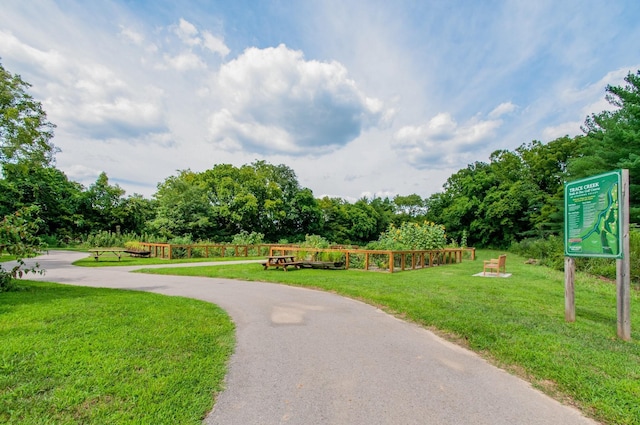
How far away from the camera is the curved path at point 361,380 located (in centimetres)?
244

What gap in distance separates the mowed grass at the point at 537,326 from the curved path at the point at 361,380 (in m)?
0.29

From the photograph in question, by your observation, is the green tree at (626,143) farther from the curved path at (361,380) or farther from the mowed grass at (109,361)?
the mowed grass at (109,361)

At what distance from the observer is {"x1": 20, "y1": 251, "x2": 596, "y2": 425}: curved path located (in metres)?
2.44

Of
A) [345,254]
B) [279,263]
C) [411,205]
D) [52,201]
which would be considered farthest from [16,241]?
[411,205]

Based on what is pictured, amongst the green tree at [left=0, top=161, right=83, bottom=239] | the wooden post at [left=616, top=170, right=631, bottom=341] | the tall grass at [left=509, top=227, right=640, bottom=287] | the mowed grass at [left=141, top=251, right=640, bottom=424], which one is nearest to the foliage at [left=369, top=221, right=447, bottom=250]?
the tall grass at [left=509, top=227, right=640, bottom=287]

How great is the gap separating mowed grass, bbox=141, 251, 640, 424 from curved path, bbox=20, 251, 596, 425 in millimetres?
292

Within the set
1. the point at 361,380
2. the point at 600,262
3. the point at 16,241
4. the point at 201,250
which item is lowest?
the point at 201,250

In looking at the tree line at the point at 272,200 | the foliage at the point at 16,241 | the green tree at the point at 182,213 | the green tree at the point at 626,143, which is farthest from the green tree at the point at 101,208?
the green tree at the point at 626,143

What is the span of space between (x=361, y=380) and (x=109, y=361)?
2.51 meters

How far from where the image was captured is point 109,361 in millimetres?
3146

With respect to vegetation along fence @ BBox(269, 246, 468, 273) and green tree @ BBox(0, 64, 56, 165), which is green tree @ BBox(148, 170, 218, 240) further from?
vegetation along fence @ BBox(269, 246, 468, 273)

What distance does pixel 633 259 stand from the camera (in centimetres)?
895

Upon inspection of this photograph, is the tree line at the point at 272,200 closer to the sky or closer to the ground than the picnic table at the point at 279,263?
closer to the sky

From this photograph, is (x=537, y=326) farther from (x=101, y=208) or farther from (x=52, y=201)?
(x=52, y=201)
